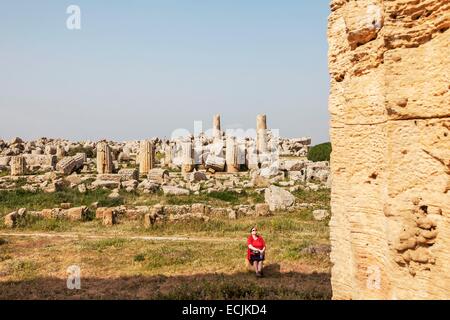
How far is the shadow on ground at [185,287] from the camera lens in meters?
7.88

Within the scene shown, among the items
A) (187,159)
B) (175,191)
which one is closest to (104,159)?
(187,159)

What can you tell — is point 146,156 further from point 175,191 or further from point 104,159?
point 175,191

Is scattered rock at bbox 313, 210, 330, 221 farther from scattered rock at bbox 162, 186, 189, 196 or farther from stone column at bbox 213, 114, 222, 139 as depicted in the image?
stone column at bbox 213, 114, 222, 139

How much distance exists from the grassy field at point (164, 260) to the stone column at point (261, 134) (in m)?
20.8

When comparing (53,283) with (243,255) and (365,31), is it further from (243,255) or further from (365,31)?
(365,31)

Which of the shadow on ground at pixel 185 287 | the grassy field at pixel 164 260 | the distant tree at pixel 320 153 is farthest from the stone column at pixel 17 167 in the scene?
the shadow on ground at pixel 185 287

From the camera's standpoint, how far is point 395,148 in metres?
3.02

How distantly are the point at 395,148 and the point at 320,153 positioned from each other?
33083 mm

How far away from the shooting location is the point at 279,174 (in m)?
28.3

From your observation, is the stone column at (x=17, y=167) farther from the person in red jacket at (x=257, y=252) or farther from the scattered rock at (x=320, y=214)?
the person in red jacket at (x=257, y=252)

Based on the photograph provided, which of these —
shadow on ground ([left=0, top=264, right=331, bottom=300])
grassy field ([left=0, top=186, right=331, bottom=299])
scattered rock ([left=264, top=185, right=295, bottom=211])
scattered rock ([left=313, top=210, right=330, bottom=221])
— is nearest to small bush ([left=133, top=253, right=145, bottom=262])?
grassy field ([left=0, top=186, right=331, bottom=299])
